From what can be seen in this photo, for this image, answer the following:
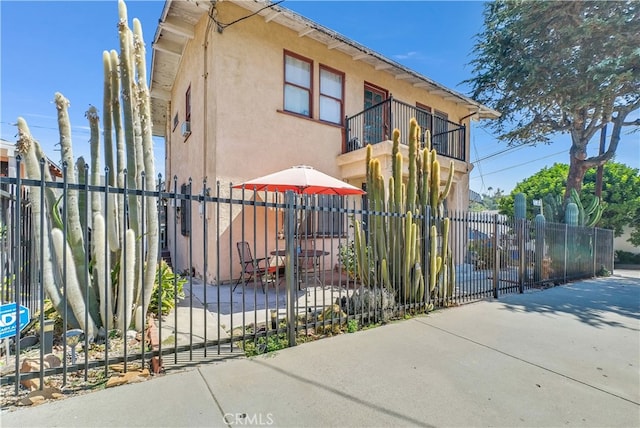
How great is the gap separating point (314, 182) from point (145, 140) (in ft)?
9.82

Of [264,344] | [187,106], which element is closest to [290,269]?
[264,344]

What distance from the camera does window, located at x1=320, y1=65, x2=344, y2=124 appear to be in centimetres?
944

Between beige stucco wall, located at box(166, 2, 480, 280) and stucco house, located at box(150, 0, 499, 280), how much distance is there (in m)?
0.03

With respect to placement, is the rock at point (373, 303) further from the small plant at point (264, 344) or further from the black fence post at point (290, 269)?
the small plant at point (264, 344)

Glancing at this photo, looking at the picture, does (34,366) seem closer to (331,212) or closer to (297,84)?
(331,212)

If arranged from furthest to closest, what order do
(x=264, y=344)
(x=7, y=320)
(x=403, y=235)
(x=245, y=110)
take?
1. (x=245, y=110)
2. (x=403, y=235)
3. (x=264, y=344)
4. (x=7, y=320)

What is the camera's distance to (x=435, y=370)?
347 centimetres

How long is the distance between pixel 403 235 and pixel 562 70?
13.3m

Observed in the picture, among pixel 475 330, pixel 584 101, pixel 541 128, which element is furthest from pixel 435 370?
pixel 541 128

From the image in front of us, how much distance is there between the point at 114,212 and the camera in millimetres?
3994

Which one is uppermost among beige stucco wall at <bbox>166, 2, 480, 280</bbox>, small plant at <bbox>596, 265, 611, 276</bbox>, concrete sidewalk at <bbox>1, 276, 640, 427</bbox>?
beige stucco wall at <bbox>166, 2, 480, 280</bbox>

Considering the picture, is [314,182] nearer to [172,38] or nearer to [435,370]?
[435,370]

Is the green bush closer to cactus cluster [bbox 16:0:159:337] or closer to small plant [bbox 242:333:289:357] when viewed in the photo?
small plant [bbox 242:333:289:357]

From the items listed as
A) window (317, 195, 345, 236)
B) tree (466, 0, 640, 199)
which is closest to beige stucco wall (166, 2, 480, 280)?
window (317, 195, 345, 236)
